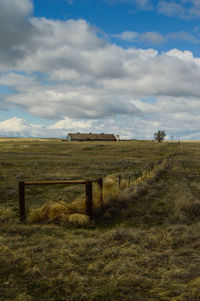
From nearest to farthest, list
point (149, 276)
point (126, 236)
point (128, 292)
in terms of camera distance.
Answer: point (128, 292)
point (149, 276)
point (126, 236)

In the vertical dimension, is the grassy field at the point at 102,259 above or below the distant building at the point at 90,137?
below

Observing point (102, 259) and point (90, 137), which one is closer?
point (102, 259)

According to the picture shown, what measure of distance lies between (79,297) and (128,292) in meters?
0.85

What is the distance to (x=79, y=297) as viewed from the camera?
420 centimetres

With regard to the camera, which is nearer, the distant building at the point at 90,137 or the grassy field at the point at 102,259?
the grassy field at the point at 102,259

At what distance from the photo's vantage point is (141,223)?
8.52 metres

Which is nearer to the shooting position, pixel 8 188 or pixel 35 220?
pixel 35 220

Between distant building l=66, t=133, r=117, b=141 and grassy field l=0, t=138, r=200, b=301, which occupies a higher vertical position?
distant building l=66, t=133, r=117, b=141

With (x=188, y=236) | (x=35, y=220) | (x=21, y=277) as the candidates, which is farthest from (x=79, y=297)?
(x=35, y=220)

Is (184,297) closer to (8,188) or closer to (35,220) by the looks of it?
(35,220)

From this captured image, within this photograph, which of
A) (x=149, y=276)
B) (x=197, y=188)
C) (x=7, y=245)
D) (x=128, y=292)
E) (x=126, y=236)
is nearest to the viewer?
(x=128, y=292)

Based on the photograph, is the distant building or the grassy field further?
the distant building

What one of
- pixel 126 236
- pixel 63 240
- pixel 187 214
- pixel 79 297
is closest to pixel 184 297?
pixel 79 297

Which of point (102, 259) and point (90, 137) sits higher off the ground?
point (90, 137)
